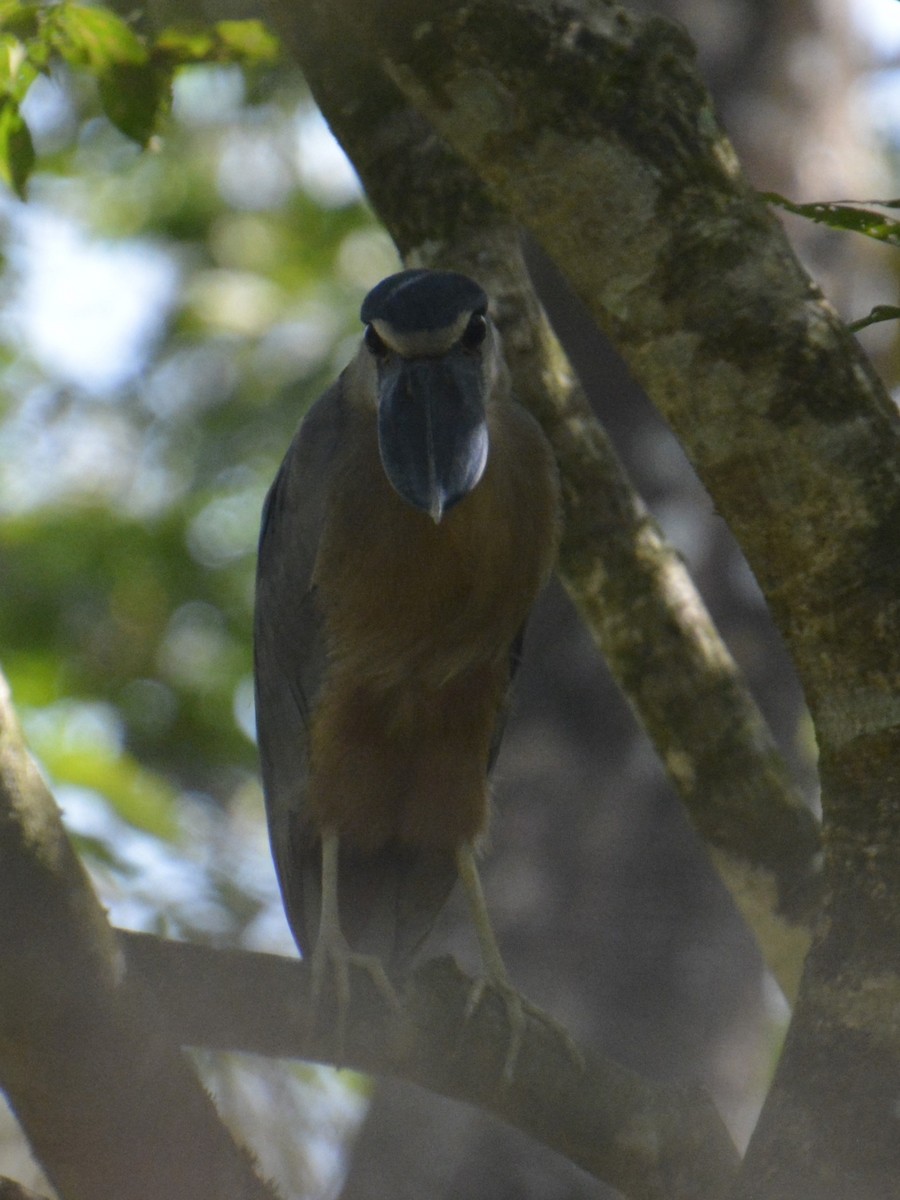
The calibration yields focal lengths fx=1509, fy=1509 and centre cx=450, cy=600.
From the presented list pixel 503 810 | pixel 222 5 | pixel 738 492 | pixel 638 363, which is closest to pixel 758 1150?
pixel 738 492

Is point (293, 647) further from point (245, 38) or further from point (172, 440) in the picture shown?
point (172, 440)

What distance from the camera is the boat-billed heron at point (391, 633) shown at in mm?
3525

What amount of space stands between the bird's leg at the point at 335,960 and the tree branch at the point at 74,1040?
1.36 feet

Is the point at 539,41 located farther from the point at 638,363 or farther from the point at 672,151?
the point at 638,363

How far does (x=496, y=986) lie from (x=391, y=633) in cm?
85

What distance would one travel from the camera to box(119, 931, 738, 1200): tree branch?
2.57 metres

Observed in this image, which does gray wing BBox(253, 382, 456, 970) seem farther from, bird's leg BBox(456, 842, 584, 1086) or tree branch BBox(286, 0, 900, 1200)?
tree branch BBox(286, 0, 900, 1200)

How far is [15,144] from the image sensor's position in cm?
311

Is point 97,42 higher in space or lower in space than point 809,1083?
higher

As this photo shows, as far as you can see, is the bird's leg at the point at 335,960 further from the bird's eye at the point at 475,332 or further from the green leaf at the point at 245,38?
the green leaf at the point at 245,38

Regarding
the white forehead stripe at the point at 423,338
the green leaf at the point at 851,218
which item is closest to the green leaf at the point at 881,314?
the green leaf at the point at 851,218

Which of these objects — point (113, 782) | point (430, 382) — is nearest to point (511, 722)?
point (113, 782)

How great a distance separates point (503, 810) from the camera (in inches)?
213

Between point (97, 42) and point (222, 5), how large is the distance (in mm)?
599
